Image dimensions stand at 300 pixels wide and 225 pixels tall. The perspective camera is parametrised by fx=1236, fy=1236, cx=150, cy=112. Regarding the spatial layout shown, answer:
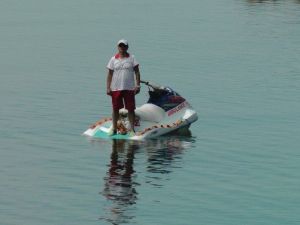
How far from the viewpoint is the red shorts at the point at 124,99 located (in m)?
25.5

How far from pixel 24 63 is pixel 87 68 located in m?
2.00

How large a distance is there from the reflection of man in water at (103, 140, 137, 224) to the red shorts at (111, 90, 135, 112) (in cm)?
73

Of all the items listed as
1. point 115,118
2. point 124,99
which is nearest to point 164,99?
point 124,99

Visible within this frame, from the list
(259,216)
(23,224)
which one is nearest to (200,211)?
(259,216)

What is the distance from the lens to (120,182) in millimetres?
21344

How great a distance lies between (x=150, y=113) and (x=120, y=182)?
5.48 m

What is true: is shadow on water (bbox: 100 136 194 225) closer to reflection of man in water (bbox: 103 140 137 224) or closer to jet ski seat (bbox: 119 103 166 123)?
reflection of man in water (bbox: 103 140 137 224)

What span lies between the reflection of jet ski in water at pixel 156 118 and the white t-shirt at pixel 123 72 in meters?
0.81

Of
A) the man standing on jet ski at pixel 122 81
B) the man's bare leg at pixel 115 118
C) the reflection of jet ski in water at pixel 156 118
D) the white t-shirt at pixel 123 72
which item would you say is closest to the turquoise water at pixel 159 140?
the reflection of jet ski in water at pixel 156 118

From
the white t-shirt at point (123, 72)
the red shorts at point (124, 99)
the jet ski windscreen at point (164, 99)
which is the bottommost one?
the jet ski windscreen at point (164, 99)

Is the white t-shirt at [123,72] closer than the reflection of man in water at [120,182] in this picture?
No

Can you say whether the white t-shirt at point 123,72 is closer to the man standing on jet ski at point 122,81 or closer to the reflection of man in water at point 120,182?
the man standing on jet ski at point 122,81

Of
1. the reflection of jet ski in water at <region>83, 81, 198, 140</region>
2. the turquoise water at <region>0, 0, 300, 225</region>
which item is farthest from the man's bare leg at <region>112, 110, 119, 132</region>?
the turquoise water at <region>0, 0, 300, 225</region>

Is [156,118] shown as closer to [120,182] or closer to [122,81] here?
[122,81]
